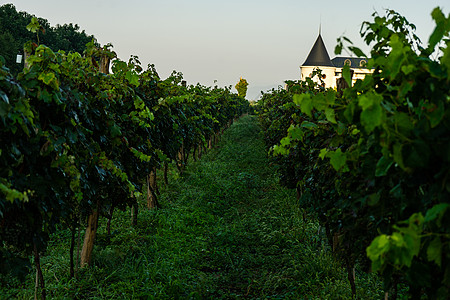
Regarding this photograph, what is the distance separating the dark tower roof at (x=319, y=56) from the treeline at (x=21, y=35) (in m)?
28.5

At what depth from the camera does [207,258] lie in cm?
569

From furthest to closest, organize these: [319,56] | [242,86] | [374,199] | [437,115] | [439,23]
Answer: [242,86] → [319,56] → [374,199] → [439,23] → [437,115]

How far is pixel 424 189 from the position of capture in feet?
5.48

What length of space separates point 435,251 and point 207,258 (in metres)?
4.65

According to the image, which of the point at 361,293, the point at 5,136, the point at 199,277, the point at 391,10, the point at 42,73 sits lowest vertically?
the point at 199,277

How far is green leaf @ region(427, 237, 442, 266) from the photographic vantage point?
4.24 ft

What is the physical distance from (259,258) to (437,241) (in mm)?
4564

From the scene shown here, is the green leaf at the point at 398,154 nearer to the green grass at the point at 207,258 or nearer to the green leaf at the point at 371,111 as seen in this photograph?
the green leaf at the point at 371,111

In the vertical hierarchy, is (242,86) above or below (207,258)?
above

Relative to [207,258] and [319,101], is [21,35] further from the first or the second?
[319,101]

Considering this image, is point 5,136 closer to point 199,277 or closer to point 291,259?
point 199,277

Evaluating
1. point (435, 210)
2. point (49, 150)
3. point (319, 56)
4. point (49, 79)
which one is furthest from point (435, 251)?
point (319, 56)

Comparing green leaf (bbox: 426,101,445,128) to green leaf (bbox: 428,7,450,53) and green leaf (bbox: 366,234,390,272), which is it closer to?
green leaf (bbox: 428,7,450,53)

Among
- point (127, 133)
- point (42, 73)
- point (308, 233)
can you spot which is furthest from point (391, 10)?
point (308, 233)
